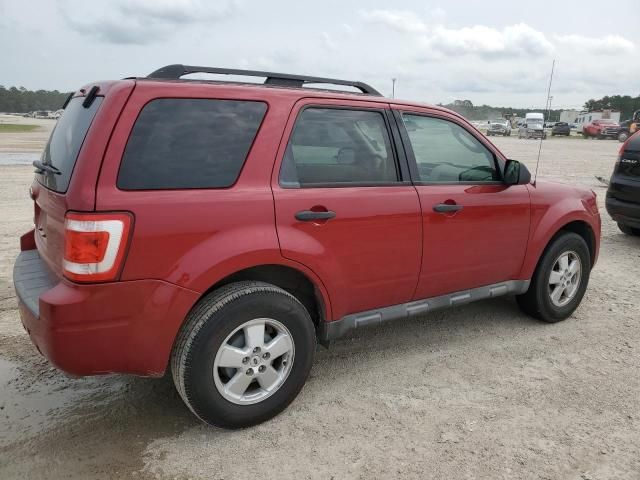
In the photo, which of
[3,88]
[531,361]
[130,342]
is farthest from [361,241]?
[3,88]

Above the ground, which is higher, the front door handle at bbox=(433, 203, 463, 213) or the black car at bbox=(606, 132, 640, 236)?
the front door handle at bbox=(433, 203, 463, 213)

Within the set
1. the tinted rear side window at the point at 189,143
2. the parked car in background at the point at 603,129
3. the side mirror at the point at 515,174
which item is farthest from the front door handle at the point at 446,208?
the parked car in background at the point at 603,129

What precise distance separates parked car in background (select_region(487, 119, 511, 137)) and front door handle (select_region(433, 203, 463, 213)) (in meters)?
49.2

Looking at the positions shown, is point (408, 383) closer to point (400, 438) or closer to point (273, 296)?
point (400, 438)

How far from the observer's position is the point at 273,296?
2855mm

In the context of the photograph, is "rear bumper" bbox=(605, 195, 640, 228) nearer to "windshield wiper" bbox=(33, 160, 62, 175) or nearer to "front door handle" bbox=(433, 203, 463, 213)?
"front door handle" bbox=(433, 203, 463, 213)

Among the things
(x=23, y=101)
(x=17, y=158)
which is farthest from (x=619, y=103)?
(x=23, y=101)

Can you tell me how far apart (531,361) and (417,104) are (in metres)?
1.94

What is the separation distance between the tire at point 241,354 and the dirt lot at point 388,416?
15 cm

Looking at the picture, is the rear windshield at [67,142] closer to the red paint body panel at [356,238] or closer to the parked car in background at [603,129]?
the red paint body panel at [356,238]

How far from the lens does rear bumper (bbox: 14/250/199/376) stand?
241cm

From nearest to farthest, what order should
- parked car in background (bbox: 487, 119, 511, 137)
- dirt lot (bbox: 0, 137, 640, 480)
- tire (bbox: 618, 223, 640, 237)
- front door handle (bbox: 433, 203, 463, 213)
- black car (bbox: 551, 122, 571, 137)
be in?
dirt lot (bbox: 0, 137, 640, 480) → front door handle (bbox: 433, 203, 463, 213) → tire (bbox: 618, 223, 640, 237) → black car (bbox: 551, 122, 571, 137) → parked car in background (bbox: 487, 119, 511, 137)

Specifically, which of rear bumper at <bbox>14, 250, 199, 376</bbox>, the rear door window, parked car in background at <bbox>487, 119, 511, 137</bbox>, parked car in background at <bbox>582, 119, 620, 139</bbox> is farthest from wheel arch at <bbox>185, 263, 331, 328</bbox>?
parked car in background at <bbox>487, 119, 511, 137</bbox>

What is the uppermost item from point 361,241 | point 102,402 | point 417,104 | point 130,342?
point 417,104
